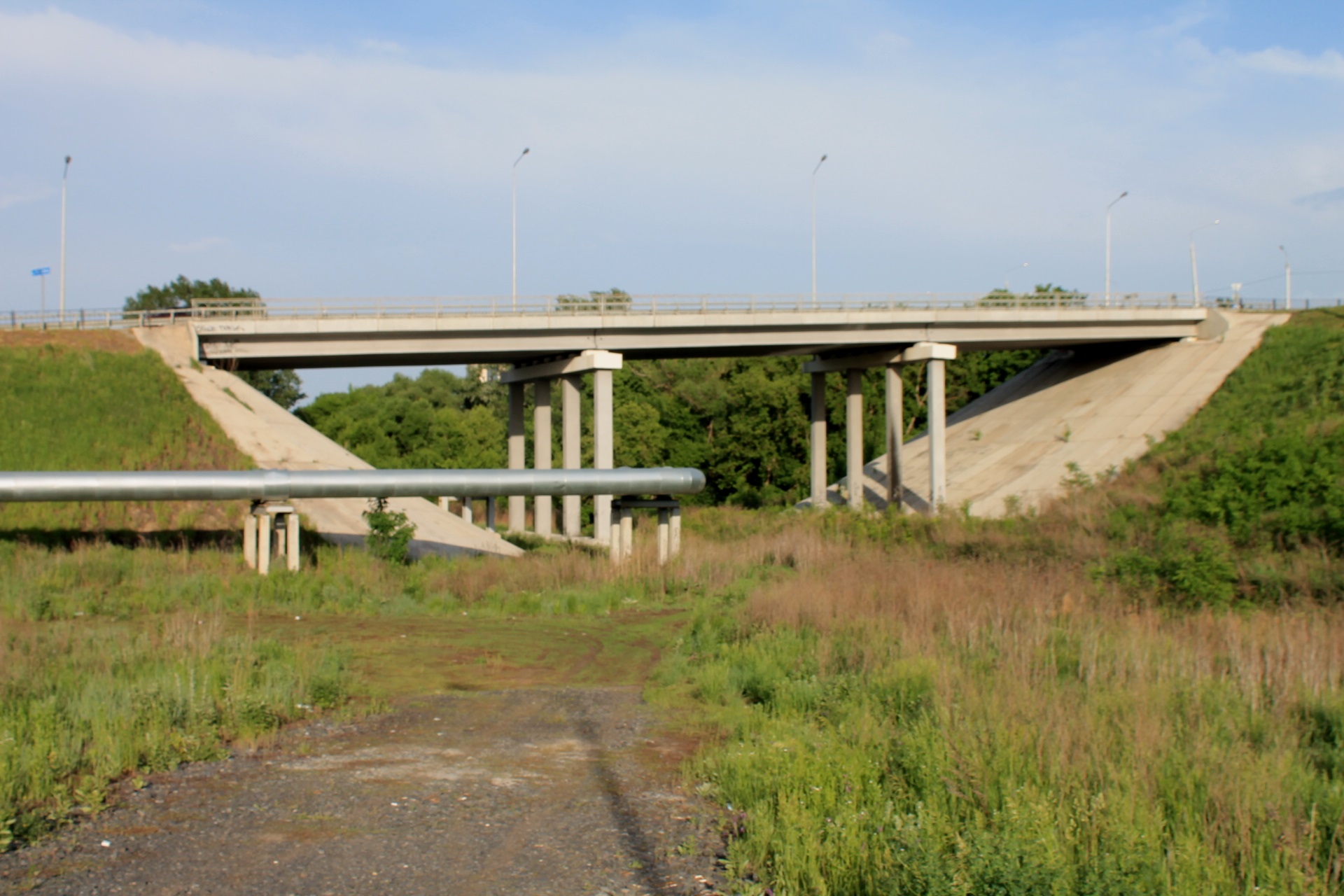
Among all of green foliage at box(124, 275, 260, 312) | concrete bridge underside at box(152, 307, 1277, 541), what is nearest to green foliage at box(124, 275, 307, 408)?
green foliage at box(124, 275, 260, 312)

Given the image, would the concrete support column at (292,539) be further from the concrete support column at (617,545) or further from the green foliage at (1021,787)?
the green foliage at (1021,787)

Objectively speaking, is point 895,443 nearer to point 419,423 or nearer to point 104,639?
point 104,639

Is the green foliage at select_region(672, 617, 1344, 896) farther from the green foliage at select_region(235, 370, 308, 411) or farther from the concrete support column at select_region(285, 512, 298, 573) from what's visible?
the green foliage at select_region(235, 370, 308, 411)

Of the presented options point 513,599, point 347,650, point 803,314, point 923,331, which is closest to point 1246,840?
point 347,650

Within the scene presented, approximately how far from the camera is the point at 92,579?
26.7 meters

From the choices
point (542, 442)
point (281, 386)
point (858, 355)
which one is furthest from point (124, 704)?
point (281, 386)

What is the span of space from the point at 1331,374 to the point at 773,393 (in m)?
36.3

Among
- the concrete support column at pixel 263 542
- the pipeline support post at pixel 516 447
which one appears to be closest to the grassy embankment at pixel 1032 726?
the concrete support column at pixel 263 542

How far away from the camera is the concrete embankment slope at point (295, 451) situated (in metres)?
35.3

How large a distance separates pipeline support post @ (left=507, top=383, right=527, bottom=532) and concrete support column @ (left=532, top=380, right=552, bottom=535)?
767mm

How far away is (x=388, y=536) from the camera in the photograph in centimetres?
3116

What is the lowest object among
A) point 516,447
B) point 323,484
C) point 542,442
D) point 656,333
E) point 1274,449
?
point 323,484

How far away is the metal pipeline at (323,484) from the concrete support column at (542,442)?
19458 mm

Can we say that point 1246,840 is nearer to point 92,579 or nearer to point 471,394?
point 92,579
